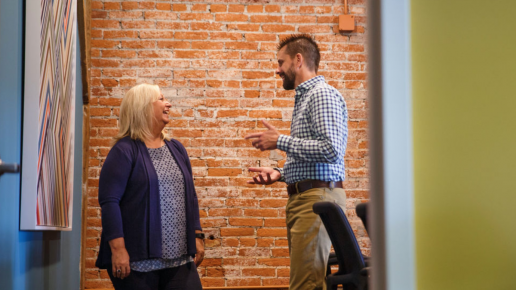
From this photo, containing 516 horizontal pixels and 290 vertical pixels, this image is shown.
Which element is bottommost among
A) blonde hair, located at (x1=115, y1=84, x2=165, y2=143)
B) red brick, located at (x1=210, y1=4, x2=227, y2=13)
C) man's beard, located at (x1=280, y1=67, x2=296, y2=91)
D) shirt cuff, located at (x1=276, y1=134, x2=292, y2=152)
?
shirt cuff, located at (x1=276, y1=134, x2=292, y2=152)

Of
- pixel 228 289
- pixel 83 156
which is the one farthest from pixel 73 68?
pixel 228 289

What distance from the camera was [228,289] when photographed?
3689mm

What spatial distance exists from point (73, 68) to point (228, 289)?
6.23ft

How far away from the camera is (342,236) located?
6.53 ft

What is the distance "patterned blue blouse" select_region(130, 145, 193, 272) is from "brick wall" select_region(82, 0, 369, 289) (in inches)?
59.4

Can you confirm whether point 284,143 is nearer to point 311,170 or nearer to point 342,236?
point 311,170

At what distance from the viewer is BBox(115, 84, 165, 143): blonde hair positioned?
232 centimetres

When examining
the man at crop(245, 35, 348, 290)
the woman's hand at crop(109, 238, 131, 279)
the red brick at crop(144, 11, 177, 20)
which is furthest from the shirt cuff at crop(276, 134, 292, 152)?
the red brick at crop(144, 11, 177, 20)

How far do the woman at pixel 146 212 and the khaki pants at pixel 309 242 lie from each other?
45cm

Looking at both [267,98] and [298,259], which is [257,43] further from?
[298,259]

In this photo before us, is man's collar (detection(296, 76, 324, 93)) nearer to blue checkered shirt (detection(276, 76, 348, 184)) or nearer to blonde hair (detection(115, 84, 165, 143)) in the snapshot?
blue checkered shirt (detection(276, 76, 348, 184))

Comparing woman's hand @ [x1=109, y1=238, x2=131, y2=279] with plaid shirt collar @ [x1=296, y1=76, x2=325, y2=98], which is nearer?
woman's hand @ [x1=109, y1=238, x2=131, y2=279]

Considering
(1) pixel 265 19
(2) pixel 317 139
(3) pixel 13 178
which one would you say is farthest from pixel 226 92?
(3) pixel 13 178

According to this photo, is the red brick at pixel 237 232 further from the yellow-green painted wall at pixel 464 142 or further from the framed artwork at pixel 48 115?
the yellow-green painted wall at pixel 464 142
